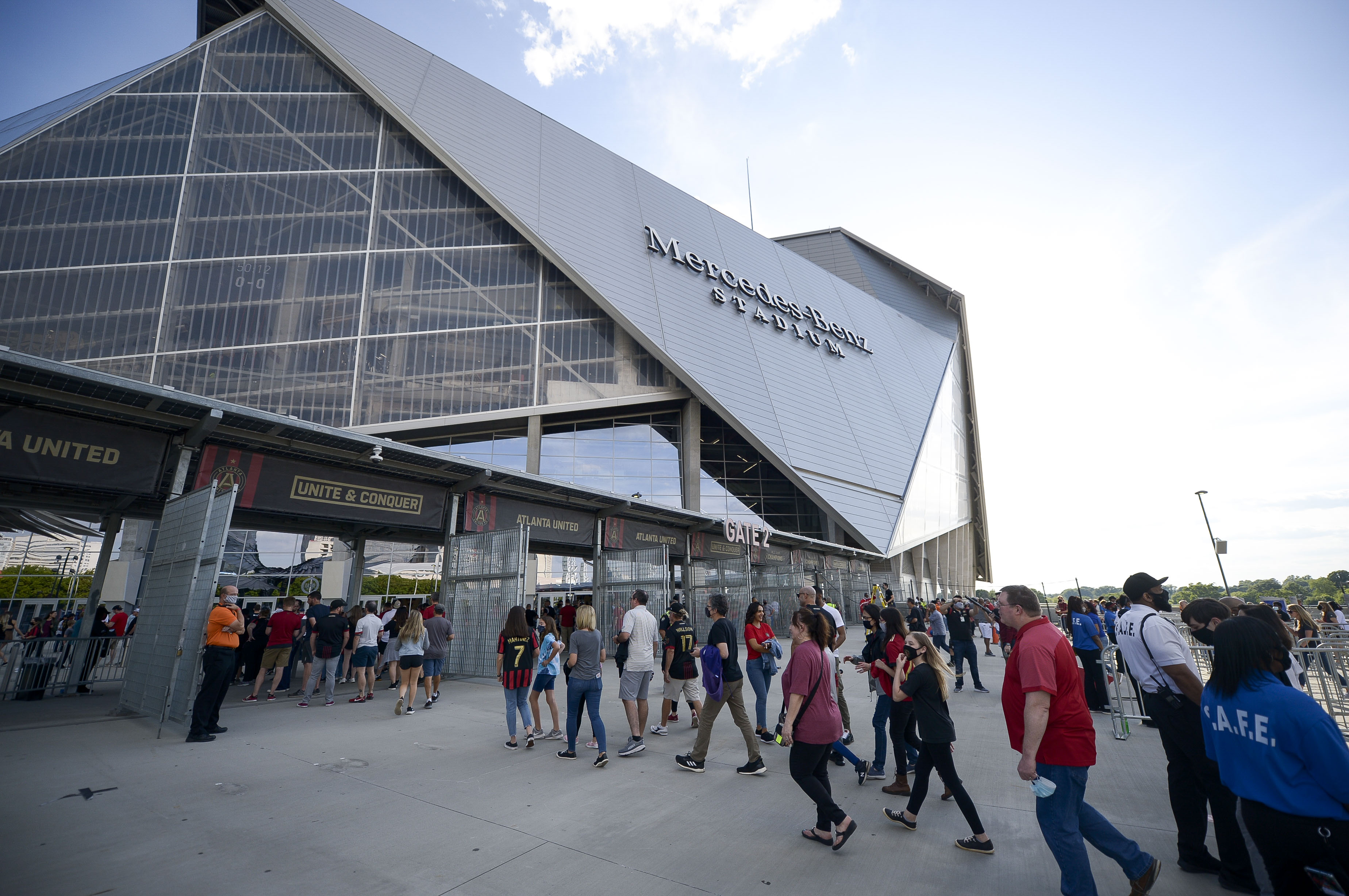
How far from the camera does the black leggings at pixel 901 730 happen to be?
17.1 ft

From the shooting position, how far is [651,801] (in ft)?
16.9

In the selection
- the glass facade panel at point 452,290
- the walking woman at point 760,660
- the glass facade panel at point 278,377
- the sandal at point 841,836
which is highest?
the glass facade panel at point 452,290

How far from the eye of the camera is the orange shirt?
717 centimetres

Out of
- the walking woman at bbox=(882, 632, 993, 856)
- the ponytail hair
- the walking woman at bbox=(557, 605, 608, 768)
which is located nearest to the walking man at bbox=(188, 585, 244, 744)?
the walking woman at bbox=(557, 605, 608, 768)

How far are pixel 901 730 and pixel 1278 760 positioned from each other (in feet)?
9.71

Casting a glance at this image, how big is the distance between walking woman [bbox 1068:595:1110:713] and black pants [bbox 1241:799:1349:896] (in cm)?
564

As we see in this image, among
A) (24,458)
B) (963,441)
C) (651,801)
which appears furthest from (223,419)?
(963,441)

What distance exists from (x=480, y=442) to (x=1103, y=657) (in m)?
21.2

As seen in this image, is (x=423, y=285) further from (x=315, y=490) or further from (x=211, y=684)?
(x=211, y=684)

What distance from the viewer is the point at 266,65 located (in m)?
21.5

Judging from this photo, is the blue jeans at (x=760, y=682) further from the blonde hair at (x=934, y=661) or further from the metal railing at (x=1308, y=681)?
the metal railing at (x=1308, y=681)

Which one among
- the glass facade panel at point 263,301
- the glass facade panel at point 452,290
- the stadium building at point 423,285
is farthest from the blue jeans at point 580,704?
the glass facade panel at point 452,290

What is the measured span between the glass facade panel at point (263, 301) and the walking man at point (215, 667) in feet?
46.1

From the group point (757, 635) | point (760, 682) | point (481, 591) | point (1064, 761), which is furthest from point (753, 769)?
point (481, 591)
